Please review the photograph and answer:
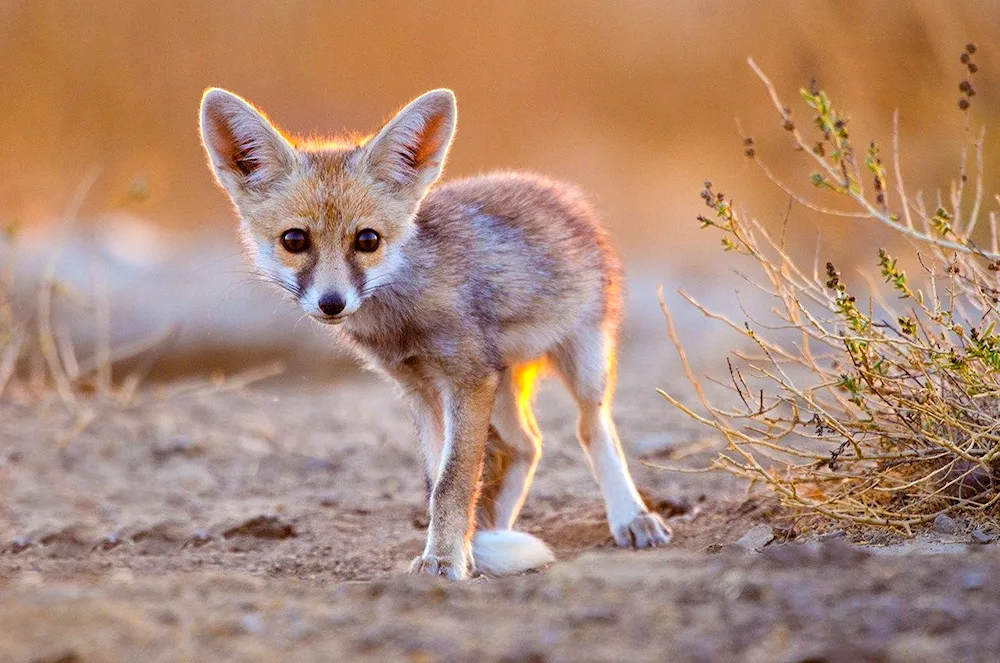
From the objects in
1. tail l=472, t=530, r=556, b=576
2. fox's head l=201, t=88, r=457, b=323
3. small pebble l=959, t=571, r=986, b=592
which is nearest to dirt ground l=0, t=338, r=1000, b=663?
small pebble l=959, t=571, r=986, b=592

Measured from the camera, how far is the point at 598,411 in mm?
4922

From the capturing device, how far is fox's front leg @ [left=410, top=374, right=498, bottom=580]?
4.02m

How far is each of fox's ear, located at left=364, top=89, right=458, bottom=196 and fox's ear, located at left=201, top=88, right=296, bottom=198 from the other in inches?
13.0

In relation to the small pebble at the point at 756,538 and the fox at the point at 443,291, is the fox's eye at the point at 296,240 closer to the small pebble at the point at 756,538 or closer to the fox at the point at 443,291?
the fox at the point at 443,291

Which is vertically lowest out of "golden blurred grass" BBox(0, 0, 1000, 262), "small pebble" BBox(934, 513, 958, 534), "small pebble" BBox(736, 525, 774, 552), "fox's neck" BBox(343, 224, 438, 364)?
"small pebble" BBox(736, 525, 774, 552)

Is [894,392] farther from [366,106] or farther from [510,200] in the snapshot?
[366,106]

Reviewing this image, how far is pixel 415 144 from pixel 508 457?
4.51 ft

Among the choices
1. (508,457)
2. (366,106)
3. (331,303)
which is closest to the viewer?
(331,303)

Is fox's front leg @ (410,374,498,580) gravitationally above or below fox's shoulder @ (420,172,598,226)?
below

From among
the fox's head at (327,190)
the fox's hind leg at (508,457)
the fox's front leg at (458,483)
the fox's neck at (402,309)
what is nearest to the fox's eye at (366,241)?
the fox's head at (327,190)

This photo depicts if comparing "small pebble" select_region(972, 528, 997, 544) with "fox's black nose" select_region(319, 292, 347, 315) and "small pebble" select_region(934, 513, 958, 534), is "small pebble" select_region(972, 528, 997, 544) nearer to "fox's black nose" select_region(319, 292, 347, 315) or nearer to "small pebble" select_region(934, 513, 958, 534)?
"small pebble" select_region(934, 513, 958, 534)

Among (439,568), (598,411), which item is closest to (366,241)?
(439,568)

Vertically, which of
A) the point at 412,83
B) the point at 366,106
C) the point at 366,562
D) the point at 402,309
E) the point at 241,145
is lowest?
the point at 366,562

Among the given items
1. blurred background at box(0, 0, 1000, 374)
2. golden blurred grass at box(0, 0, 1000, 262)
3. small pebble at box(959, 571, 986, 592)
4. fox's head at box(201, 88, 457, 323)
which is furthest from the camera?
golden blurred grass at box(0, 0, 1000, 262)
